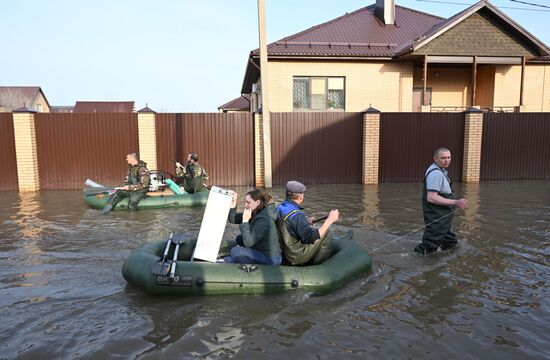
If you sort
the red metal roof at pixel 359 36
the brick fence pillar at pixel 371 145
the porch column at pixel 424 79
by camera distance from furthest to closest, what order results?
the red metal roof at pixel 359 36 → the porch column at pixel 424 79 → the brick fence pillar at pixel 371 145

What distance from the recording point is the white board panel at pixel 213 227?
5.29 meters

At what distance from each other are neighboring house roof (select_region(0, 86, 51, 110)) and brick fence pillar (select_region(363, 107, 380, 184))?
50.5 meters

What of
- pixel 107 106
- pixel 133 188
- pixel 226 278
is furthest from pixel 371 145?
pixel 107 106

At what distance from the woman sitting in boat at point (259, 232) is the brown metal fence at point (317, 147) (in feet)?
31.0

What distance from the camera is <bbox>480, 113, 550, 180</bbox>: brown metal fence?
1521 cm

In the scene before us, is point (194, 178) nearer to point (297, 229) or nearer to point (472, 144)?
point (297, 229)

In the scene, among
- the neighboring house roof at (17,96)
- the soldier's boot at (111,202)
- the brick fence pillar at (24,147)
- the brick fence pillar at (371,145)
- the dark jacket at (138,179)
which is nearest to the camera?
the soldier's boot at (111,202)

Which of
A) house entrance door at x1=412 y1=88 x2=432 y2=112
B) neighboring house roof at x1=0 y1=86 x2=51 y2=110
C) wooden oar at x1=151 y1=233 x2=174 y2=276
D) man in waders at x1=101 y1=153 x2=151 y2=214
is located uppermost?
neighboring house roof at x1=0 y1=86 x2=51 y2=110

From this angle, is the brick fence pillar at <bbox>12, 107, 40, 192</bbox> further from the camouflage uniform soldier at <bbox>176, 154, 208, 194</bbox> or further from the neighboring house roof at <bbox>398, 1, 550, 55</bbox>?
the neighboring house roof at <bbox>398, 1, 550, 55</bbox>

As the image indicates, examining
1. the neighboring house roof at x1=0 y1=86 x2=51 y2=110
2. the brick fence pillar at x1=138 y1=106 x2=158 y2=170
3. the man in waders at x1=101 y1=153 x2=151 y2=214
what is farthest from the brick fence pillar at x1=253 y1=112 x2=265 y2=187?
the neighboring house roof at x1=0 y1=86 x2=51 y2=110

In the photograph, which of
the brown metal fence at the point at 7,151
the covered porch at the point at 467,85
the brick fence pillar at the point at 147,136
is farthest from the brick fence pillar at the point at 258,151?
the covered porch at the point at 467,85

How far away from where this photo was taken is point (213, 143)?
567 inches

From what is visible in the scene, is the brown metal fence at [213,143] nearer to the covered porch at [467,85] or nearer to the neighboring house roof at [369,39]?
the neighboring house roof at [369,39]

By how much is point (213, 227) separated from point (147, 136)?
9.51 metres
